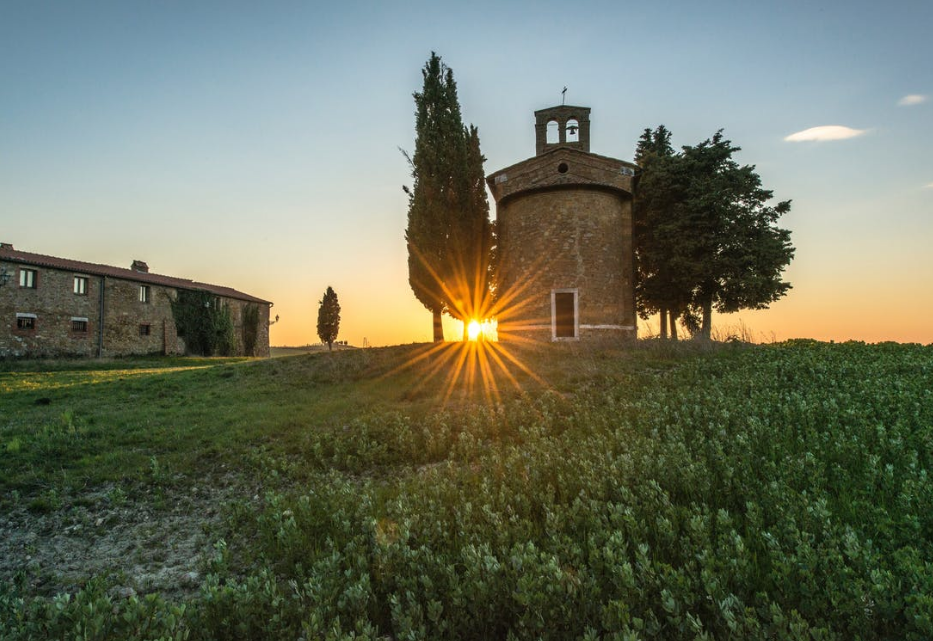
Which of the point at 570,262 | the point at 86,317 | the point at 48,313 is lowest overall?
the point at 86,317

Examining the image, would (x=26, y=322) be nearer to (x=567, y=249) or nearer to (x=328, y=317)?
(x=328, y=317)

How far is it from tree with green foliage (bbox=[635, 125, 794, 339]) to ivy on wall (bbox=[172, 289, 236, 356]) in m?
37.5

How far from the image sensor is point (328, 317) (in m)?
59.2

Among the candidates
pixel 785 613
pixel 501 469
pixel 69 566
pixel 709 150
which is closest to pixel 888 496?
pixel 785 613

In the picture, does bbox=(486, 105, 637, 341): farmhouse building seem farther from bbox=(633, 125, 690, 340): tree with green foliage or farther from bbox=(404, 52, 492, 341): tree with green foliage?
bbox=(633, 125, 690, 340): tree with green foliage

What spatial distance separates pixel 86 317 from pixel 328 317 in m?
25.5

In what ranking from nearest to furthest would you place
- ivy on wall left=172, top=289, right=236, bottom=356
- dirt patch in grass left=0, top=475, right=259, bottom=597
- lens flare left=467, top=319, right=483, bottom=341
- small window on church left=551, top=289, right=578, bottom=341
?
dirt patch in grass left=0, top=475, right=259, bottom=597, small window on church left=551, top=289, right=578, bottom=341, lens flare left=467, top=319, right=483, bottom=341, ivy on wall left=172, top=289, right=236, bottom=356

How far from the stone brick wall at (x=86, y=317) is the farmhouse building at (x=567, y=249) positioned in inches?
1330

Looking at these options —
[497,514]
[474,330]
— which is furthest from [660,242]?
[497,514]

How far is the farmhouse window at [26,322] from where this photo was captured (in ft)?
109

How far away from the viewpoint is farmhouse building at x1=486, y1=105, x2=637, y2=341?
74.3 feet

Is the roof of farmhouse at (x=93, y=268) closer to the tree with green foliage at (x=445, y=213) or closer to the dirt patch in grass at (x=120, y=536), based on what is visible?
the tree with green foliage at (x=445, y=213)

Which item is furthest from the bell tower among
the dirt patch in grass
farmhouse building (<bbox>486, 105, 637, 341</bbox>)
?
the dirt patch in grass

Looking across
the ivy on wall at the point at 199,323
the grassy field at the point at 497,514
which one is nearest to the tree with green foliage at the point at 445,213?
the grassy field at the point at 497,514
